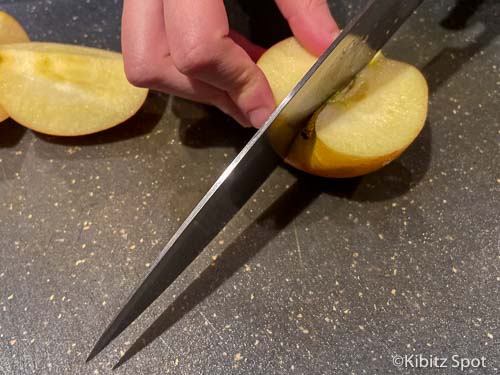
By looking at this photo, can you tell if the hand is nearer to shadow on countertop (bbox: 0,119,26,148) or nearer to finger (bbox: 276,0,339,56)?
finger (bbox: 276,0,339,56)

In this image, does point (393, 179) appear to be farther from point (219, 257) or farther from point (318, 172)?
point (219, 257)

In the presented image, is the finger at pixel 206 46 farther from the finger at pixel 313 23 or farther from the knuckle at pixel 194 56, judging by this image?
the finger at pixel 313 23

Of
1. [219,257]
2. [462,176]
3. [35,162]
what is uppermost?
[462,176]

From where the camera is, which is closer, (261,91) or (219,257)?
(261,91)

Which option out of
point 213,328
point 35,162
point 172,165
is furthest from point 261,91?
point 35,162

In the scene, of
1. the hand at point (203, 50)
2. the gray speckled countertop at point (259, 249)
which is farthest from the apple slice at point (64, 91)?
the hand at point (203, 50)

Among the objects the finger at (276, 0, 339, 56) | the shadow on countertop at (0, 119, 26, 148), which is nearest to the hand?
the finger at (276, 0, 339, 56)

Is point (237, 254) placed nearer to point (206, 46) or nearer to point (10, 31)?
point (206, 46)

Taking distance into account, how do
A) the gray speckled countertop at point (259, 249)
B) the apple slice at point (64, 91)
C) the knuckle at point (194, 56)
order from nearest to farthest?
the knuckle at point (194, 56), the gray speckled countertop at point (259, 249), the apple slice at point (64, 91)
